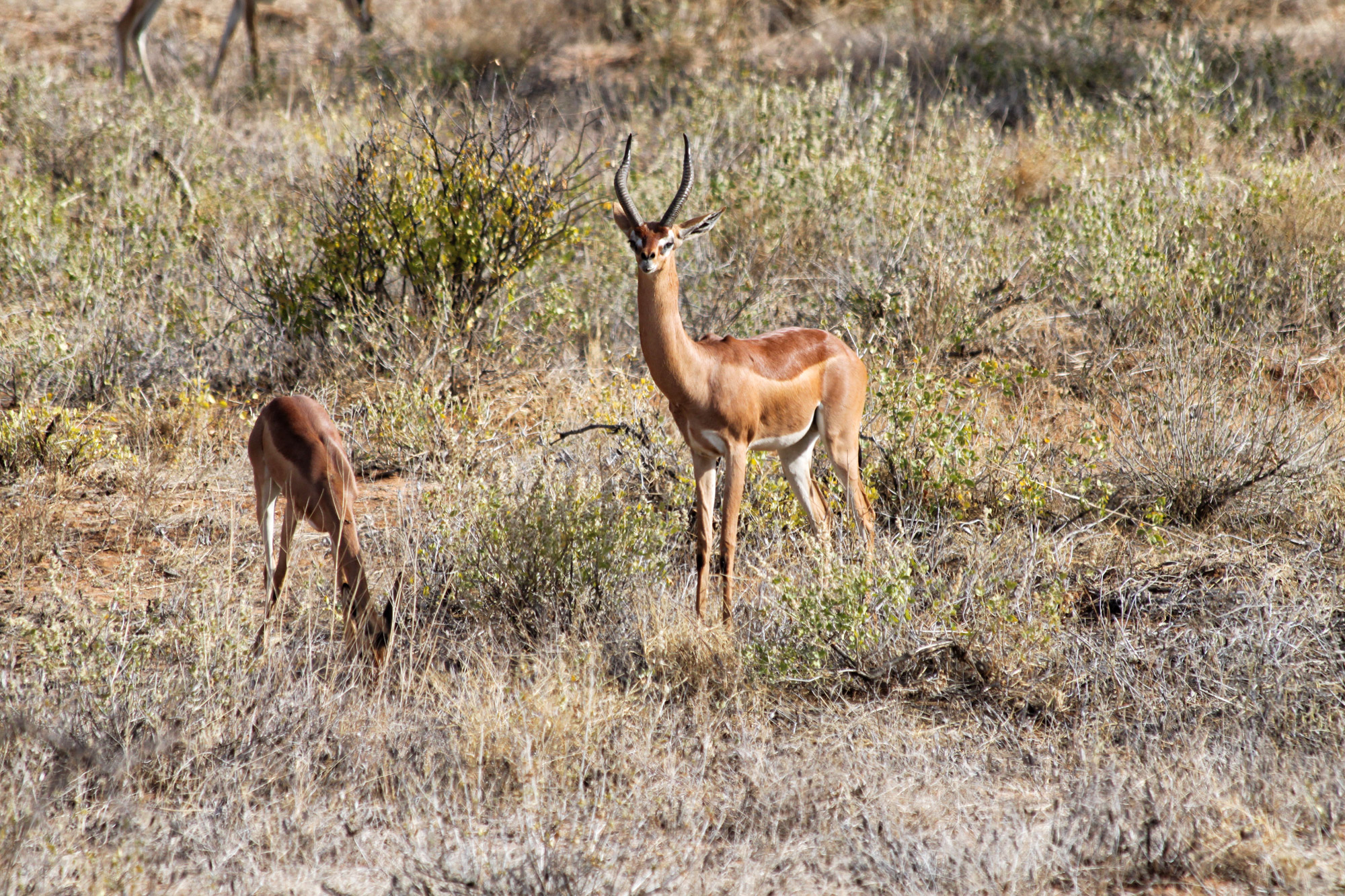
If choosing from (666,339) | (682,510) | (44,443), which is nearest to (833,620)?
(666,339)

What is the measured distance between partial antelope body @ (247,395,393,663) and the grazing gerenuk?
4.20 feet

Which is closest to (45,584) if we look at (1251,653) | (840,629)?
(840,629)

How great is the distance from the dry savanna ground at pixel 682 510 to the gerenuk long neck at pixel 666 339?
73cm

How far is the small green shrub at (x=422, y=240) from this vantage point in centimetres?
718

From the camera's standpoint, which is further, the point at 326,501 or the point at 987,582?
the point at 987,582

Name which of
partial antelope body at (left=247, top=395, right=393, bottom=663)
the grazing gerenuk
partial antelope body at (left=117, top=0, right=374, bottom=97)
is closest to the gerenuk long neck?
the grazing gerenuk

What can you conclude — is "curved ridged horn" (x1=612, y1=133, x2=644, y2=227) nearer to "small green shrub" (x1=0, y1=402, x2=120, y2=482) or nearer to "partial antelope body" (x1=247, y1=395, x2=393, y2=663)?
"partial antelope body" (x1=247, y1=395, x2=393, y2=663)

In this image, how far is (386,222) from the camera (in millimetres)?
7277

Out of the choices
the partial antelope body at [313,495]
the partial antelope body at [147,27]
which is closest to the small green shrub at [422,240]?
the partial antelope body at [313,495]

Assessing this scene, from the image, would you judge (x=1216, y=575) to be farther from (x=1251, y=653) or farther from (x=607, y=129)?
(x=607, y=129)

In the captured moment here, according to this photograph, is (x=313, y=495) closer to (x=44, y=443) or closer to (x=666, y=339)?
(x=666, y=339)

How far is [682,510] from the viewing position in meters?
5.83

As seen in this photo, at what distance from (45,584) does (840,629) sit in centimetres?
353

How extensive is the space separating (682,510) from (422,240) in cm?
263
